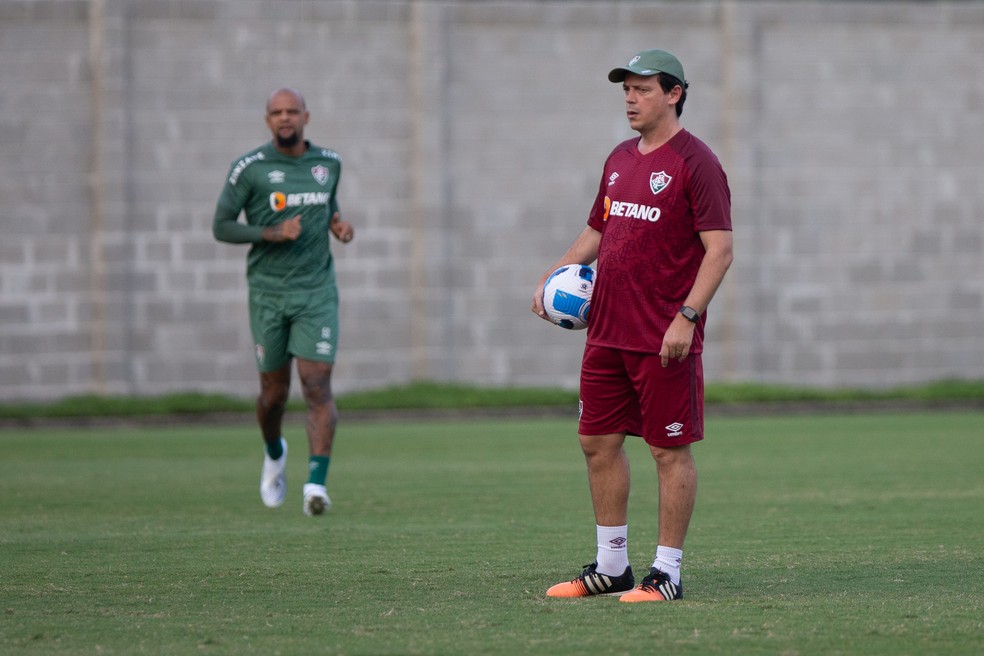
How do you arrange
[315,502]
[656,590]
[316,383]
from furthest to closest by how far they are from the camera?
[316,383] → [315,502] → [656,590]

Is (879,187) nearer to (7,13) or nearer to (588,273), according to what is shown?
(7,13)

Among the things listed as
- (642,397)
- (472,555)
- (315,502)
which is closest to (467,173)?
(315,502)

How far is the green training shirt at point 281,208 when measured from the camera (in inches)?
360

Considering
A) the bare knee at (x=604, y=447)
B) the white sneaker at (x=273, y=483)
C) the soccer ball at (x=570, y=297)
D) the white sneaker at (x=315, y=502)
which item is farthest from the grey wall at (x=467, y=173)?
the bare knee at (x=604, y=447)

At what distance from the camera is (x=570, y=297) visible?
19.8 ft

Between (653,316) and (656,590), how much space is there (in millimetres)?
1039

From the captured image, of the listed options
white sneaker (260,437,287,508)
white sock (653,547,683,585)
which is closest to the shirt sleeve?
white sneaker (260,437,287,508)

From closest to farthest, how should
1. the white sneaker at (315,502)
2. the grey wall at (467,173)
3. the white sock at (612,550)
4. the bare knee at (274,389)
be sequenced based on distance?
the white sock at (612,550), the white sneaker at (315,502), the bare knee at (274,389), the grey wall at (467,173)

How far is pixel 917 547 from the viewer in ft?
22.7

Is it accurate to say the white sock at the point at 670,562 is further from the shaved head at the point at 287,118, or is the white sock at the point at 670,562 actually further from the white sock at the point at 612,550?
the shaved head at the point at 287,118

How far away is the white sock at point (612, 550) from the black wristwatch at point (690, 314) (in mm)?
887

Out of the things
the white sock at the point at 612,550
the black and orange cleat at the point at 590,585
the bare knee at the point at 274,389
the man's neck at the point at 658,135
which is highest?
the man's neck at the point at 658,135

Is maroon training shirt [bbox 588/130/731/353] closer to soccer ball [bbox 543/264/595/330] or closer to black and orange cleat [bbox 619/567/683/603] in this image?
soccer ball [bbox 543/264/595/330]

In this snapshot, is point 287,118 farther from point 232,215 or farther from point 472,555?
point 472,555
